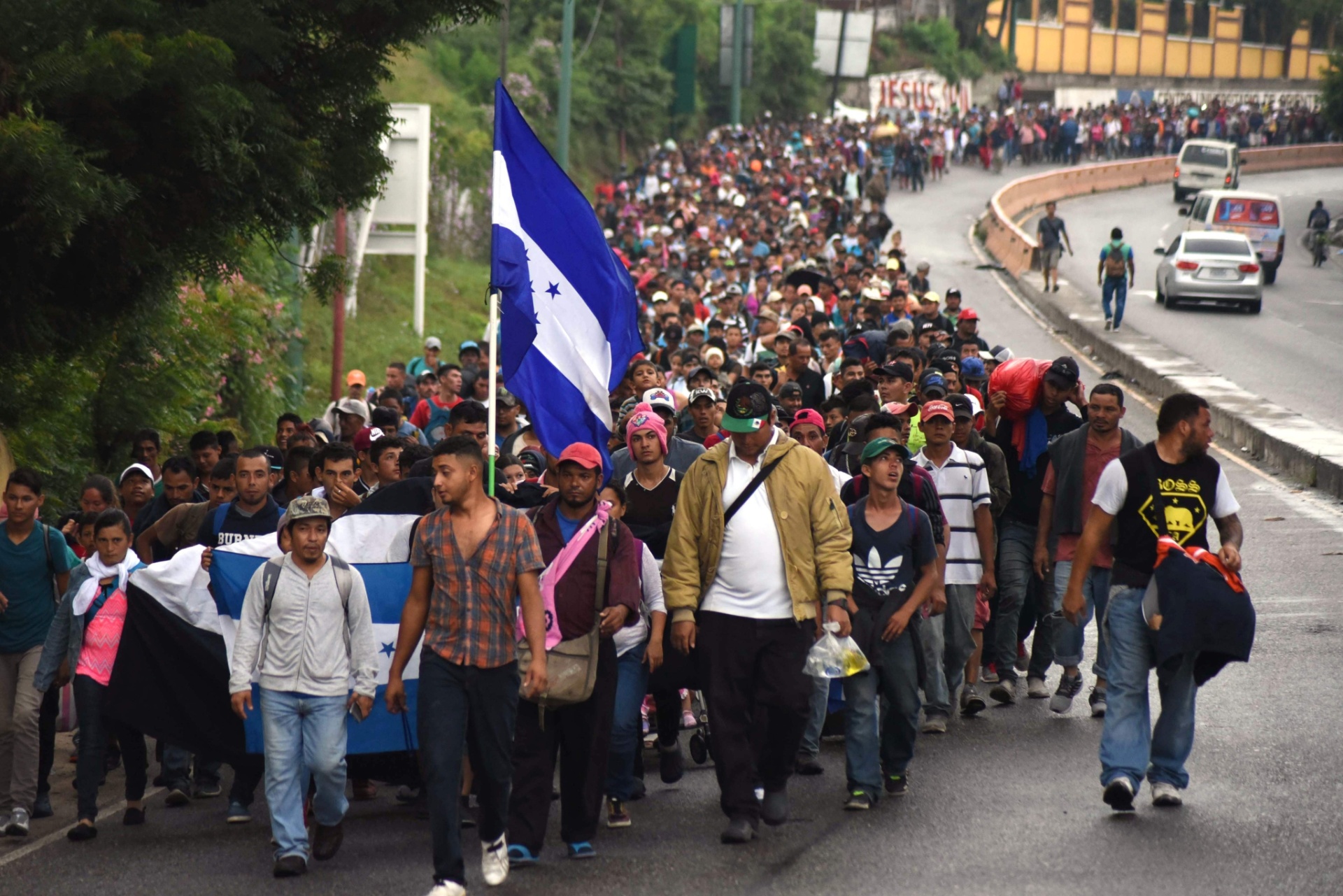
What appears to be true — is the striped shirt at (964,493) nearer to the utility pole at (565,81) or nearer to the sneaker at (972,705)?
the sneaker at (972,705)

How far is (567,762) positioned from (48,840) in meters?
2.55

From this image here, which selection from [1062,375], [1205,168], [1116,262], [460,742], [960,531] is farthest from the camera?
[1205,168]

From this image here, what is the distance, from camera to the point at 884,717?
8.27 metres

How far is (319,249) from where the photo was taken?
28.6 meters

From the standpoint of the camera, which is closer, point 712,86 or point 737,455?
point 737,455

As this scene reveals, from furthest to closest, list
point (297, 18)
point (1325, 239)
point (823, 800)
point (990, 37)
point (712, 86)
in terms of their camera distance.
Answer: point (990, 37)
point (712, 86)
point (1325, 239)
point (297, 18)
point (823, 800)

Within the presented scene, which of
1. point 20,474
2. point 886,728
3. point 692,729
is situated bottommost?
point 692,729

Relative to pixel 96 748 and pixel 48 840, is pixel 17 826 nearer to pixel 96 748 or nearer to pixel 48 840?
pixel 48 840

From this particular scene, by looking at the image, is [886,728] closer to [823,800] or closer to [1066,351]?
[823,800]

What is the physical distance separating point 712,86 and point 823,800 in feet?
195

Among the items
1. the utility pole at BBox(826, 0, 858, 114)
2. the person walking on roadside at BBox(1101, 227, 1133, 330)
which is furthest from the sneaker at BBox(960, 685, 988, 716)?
the utility pole at BBox(826, 0, 858, 114)

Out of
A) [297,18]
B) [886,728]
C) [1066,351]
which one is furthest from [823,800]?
[1066,351]

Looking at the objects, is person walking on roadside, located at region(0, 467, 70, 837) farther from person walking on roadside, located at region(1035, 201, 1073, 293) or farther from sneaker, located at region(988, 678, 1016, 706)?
person walking on roadside, located at region(1035, 201, 1073, 293)

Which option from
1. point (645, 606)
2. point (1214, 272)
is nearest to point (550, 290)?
point (645, 606)
